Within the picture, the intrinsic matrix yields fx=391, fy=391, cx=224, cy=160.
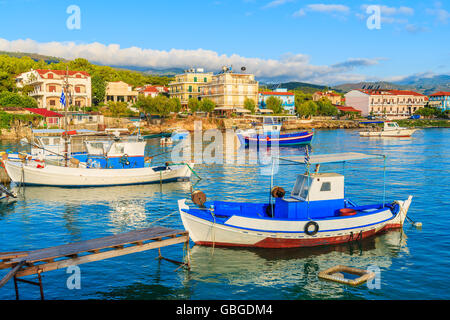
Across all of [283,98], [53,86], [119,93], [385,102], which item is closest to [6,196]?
[53,86]

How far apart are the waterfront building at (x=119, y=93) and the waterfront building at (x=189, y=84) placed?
17137 millimetres

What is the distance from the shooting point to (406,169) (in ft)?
142

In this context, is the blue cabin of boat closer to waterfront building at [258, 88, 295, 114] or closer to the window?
the window

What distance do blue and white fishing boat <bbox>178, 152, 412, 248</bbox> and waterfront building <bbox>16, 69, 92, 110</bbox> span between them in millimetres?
82138

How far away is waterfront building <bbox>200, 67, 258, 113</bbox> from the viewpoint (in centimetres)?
11875

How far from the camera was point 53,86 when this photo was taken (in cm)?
9631

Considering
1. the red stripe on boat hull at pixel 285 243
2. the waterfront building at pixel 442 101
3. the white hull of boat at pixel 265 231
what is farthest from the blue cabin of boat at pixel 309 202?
the waterfront building at pixel 442 101

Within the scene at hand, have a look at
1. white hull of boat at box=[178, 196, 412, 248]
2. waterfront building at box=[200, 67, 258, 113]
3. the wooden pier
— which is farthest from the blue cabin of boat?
waterfront building at box=[200, 67, 258, 113]

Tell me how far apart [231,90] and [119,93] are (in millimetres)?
34242

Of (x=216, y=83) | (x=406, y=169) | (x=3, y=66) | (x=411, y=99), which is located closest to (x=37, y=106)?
(x=3, y=66)

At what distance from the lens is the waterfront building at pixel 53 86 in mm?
95062

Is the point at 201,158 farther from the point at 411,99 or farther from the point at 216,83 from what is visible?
the point at 411,99

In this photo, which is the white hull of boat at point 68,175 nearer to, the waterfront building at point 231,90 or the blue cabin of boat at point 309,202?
the blue cabin of boat at point 309,202

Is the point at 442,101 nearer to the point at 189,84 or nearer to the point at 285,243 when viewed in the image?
the point at 189,84
